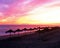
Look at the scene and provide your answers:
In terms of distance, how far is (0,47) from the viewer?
24.0 metres

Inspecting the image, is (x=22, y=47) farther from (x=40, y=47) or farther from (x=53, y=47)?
(x=53, y=47)

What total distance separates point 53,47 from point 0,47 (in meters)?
7.91

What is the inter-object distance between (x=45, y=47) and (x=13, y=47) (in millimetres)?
4779

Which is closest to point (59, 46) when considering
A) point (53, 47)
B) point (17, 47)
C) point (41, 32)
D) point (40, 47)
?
point (53, 47)

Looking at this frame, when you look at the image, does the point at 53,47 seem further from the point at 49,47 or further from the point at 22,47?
the point at 22,47

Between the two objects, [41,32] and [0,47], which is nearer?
[0,47]

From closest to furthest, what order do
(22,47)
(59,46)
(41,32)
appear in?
(59,46) → (22,47) → (41,32)

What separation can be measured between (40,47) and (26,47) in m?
2.01

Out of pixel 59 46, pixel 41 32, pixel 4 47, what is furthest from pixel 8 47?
pixel 41 32

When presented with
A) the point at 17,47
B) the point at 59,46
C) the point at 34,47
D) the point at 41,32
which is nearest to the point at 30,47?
the point at 34,47

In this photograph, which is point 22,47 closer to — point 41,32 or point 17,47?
point 17,47

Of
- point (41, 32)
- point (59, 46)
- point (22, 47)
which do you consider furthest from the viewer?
point (41, 32)

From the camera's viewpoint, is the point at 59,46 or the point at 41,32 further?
the point at 41,32

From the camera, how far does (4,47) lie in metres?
24.0
